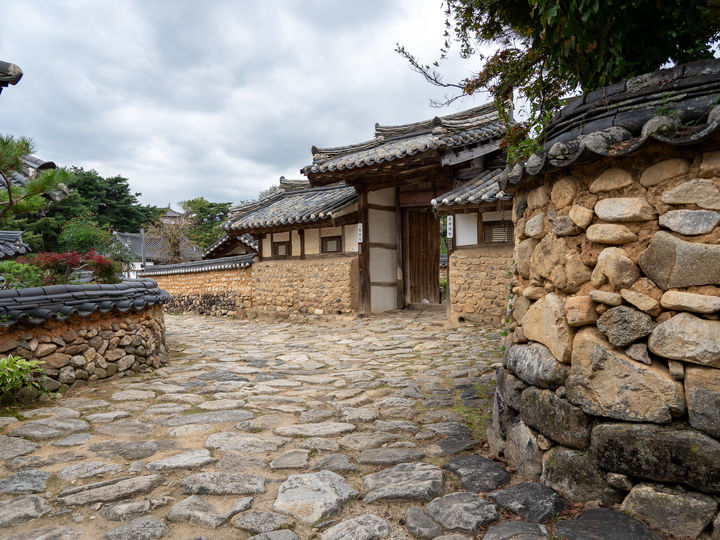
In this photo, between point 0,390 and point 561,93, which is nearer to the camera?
point 561,93

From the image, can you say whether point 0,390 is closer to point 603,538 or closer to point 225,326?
point 603,538

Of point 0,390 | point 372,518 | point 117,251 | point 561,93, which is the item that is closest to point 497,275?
point 561,93

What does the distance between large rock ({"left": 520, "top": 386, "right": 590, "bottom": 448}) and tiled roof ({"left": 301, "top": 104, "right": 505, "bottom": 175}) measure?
6883 millimetres

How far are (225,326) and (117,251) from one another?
11406mm

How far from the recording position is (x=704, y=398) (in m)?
1.86

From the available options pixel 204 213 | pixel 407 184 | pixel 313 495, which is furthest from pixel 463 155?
pixel 204 213

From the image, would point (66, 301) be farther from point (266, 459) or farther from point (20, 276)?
point (266, 459)

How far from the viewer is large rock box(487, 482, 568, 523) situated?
2.16 m

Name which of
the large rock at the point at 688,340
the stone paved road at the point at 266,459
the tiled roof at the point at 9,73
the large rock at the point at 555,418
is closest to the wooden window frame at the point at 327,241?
the stone paved road at the point at 266,459

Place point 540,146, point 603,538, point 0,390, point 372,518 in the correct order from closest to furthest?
point 603,538
point 372,518
point 540,146
point 0,390

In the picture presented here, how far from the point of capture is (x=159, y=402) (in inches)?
176

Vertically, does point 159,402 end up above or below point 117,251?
below

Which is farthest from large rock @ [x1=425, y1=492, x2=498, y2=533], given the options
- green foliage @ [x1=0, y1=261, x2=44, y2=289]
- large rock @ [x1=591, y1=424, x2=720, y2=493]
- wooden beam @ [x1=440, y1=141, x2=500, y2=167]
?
wooden beam @ [x1=440, y1=141, x2=500, y2=167]

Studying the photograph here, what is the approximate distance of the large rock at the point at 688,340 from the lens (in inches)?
72.3
